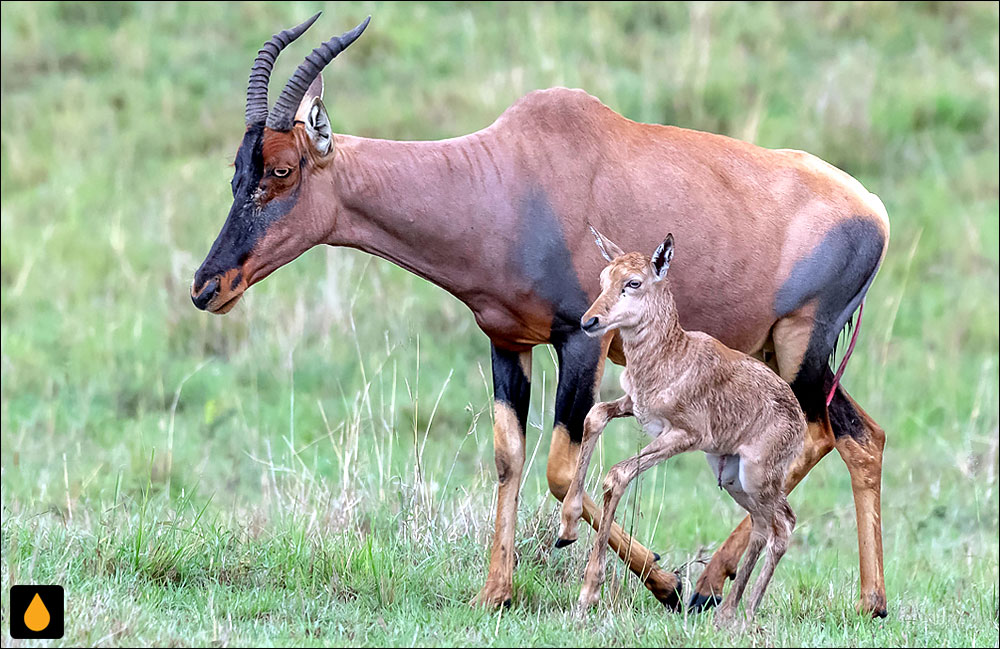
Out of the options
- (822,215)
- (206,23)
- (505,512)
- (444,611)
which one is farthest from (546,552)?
(206,23)

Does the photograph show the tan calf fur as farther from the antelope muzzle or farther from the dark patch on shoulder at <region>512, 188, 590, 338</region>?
the antelope muzzle

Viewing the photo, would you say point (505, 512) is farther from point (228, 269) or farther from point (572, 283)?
point (228, 269)

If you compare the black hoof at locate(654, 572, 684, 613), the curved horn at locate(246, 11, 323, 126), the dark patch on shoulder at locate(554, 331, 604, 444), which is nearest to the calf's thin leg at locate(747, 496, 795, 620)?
the black hoof at locate(654, 572, 684, 613)

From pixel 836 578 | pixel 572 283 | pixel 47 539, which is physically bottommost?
pixel 836 578

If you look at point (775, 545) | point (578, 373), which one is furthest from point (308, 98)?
point (775, 545)

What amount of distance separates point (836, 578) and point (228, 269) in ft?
11.1

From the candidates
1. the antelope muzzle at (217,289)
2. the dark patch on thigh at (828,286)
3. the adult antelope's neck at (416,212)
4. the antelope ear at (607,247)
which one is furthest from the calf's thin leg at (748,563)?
the antelope muzzle at (217,289)

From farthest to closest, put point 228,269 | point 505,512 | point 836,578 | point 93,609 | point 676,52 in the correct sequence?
1. point 676,52
2. point 836,578
3. point 505,512
4. point 228,269
5. point 93,609

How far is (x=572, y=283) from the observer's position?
6172 millimetres

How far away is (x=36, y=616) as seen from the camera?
17.2 feet

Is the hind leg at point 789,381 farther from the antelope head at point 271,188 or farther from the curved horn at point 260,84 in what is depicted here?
the curved horn at point 260,84

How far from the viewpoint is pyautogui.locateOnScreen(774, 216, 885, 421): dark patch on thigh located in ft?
21.7

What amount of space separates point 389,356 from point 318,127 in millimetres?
4481

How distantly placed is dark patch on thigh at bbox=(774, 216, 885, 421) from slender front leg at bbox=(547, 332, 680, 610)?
3.13 feet
